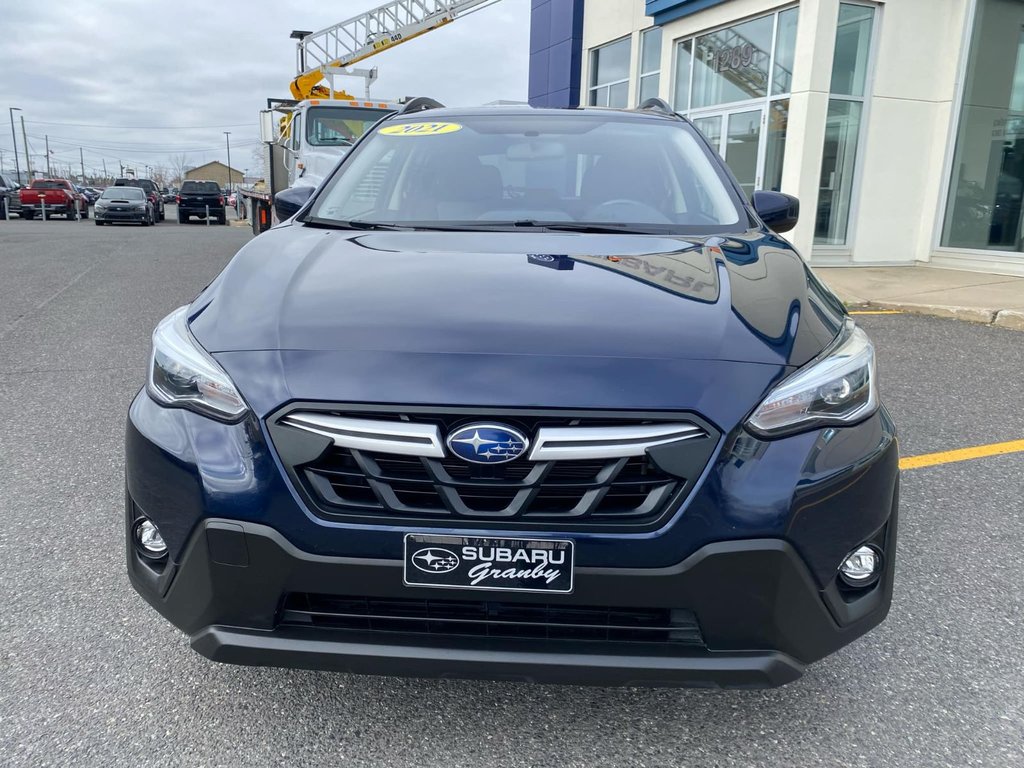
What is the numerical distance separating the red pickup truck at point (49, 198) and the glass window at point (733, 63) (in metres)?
28.6

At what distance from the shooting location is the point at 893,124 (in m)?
11.3

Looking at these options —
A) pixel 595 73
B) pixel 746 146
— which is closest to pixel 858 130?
pixel 746 146

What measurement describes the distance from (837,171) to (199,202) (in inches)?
1043

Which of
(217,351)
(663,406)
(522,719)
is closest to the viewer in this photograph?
(663,406)

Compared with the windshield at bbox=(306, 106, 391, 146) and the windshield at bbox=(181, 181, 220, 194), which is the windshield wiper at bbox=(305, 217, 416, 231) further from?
the windshield at bbox=(181, 181, 220, 194)

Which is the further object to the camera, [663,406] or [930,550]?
[930,550]

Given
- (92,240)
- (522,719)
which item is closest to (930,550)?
(522,719)

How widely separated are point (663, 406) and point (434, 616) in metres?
0.67

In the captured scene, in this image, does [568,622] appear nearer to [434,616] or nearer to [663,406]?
[434,616]

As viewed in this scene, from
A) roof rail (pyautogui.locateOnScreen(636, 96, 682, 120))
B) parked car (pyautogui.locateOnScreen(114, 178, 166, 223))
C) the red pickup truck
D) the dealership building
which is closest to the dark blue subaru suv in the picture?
roof rail (pyautogui.locateOnScreen(636, 96, 682, 120))

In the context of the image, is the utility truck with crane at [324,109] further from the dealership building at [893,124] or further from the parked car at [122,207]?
the parked car at [122,207]

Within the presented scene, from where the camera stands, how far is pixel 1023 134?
36.7 feet

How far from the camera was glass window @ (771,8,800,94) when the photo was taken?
11352 millimetres

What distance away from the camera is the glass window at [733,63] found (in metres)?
12.1
